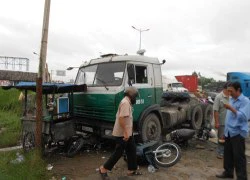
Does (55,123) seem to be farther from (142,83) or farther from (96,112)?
(142,83)

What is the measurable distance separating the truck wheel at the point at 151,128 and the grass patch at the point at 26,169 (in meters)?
2.70

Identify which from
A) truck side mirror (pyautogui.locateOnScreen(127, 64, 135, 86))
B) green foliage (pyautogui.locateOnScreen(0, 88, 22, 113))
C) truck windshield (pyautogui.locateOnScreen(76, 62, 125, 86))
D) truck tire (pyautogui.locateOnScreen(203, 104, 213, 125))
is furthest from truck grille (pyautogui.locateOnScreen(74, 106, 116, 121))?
green foliage (pyautogui.locateOnScreen(0, 88, 22, 113))

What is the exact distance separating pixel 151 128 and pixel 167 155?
1570mm

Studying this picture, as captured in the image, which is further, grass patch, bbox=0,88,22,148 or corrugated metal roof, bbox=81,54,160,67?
grass patch, bbox=0,88,22,148

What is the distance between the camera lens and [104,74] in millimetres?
7418

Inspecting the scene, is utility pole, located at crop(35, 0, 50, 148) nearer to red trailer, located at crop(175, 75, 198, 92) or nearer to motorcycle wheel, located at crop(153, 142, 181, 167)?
motorcycle wheel, located at crop(153, 142, 181, 167)

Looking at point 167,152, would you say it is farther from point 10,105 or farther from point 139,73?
point 10,105

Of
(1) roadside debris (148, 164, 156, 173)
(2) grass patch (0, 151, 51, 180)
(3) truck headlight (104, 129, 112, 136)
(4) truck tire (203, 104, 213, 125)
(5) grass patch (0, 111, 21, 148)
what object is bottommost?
(1) roadside debris (148, 164, 156, 173)

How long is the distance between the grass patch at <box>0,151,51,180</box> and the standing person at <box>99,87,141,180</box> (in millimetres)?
→ 1187

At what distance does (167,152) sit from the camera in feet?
20.2

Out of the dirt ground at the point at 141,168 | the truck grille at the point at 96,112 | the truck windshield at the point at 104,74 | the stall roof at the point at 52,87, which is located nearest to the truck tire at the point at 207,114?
the dirt ground at the point at 141,168

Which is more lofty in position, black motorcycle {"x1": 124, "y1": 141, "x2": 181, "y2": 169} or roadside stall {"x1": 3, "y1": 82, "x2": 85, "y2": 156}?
roadside stall {"x1": 3, "y1": 82, "x2": 85, "y2": 156}

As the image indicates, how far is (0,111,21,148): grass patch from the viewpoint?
Result: 8345mm

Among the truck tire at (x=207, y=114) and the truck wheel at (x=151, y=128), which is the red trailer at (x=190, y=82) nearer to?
the truck tire at (x=207, y=114)
